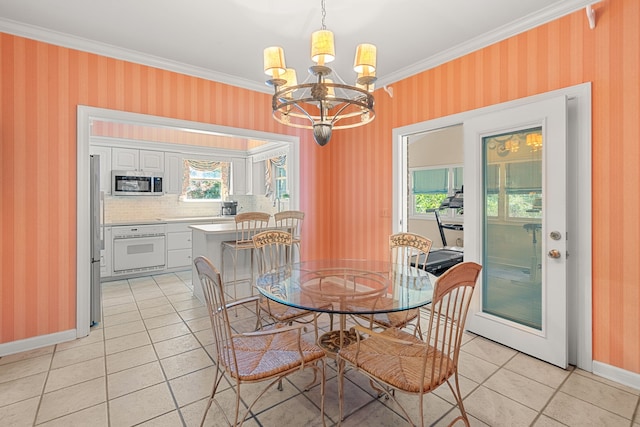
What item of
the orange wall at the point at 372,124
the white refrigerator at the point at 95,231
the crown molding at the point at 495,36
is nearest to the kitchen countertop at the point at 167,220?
the white refrigerator at the point at 95,231

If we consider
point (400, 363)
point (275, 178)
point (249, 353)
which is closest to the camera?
point (400, 363)

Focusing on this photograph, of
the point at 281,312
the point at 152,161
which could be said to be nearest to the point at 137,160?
the point at 152,161

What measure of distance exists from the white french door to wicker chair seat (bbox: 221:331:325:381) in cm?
191

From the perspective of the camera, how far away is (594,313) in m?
2.30

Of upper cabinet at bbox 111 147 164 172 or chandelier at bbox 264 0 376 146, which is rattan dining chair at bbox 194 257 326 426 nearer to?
chandelier at bbox 264 0 376 146

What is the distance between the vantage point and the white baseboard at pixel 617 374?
83.6 inches

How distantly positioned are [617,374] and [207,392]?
289 cm

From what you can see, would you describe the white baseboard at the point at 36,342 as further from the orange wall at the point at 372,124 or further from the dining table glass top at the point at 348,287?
the dining table glass top at the point at 348,287

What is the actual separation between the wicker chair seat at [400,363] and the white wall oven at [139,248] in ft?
14.8

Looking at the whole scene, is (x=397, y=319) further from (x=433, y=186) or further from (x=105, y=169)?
(x=105, y=169)

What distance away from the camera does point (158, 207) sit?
5906mm

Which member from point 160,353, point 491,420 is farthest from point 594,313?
point 160,353

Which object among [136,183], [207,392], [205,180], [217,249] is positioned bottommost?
[207,392]

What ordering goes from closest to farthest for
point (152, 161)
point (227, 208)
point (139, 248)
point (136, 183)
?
point (139, 248), point (136, 183), point (152, 161), point (227, 208)
